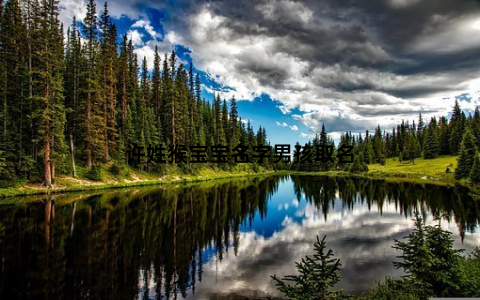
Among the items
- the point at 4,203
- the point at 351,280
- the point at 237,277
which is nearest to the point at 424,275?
the point at 351,280

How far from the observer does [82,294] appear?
1099 cm

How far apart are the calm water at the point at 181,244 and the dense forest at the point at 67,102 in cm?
1112

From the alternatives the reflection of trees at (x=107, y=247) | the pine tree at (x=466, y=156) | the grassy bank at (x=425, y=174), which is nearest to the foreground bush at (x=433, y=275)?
the reflection of trees at (x=107, y=247)

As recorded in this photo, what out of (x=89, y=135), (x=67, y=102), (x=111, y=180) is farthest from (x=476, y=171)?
(x=67, y=102)

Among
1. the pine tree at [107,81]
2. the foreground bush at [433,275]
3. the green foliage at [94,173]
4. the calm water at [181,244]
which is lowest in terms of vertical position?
the calm water at [181,244]

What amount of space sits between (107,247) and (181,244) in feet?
14.8

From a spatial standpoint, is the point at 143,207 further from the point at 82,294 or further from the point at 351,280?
the point at 351,280

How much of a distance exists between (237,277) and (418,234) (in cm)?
845

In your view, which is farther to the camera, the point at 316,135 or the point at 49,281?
the point at 316,135

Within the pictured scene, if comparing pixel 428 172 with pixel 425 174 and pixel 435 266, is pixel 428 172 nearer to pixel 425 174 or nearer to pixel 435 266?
pixel 425 174

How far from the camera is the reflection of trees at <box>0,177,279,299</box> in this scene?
11797 mm

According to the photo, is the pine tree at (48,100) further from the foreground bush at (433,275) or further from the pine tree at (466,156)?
the pine tree at (466,156)

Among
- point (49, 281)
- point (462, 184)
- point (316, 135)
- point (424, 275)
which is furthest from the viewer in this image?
point (316, 135)

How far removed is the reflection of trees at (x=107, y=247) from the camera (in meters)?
11.8
